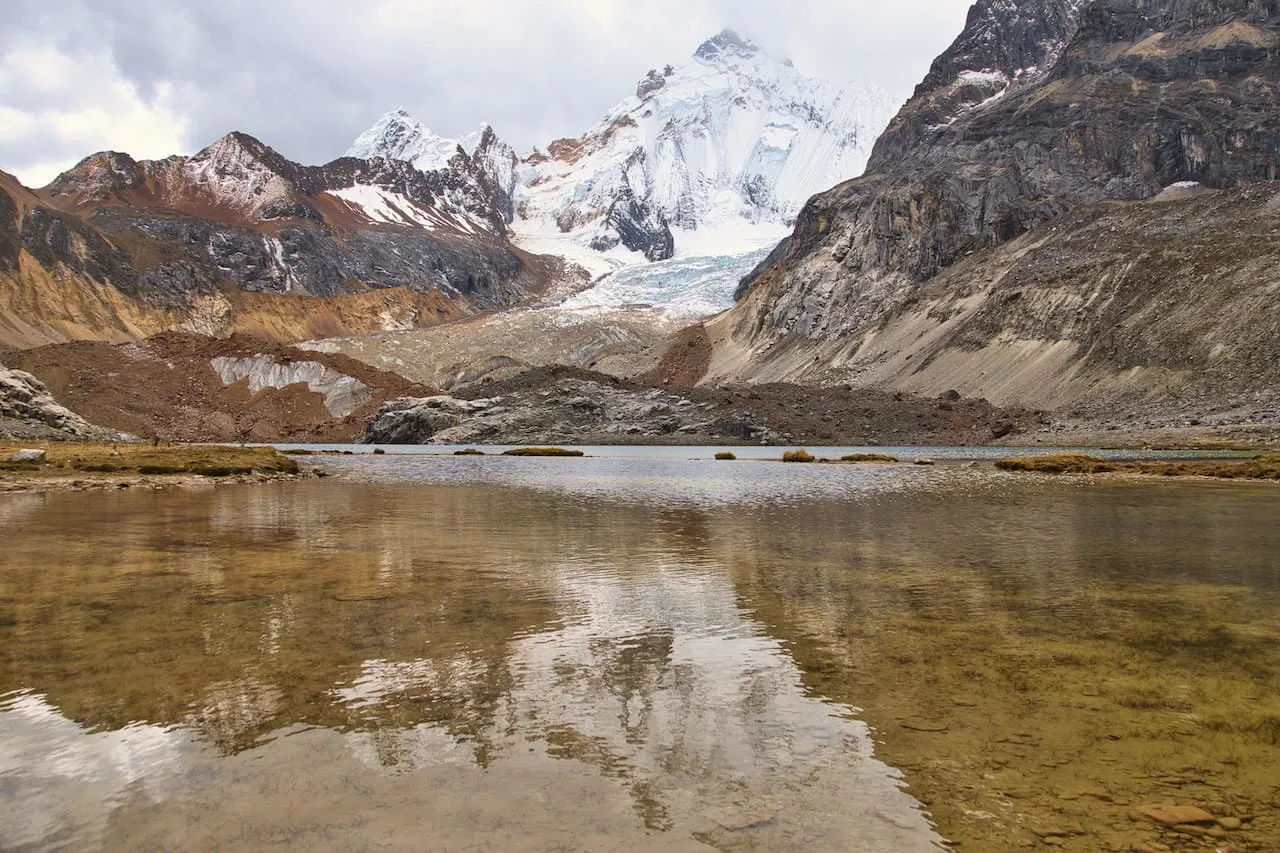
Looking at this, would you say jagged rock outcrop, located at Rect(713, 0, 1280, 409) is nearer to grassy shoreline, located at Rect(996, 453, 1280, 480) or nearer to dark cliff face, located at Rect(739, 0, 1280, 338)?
dark cliff face, located at Rect(739, 0, 1280, 338)

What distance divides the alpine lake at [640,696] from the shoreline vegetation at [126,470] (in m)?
21.8

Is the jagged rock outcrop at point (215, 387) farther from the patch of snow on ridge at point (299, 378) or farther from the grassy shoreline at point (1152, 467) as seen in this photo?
the grassy shoreline at point (1152, 467)

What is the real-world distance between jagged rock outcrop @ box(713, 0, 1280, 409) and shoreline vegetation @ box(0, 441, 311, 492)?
336ft

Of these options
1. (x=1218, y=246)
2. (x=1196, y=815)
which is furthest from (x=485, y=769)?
(x=1218, y=246)

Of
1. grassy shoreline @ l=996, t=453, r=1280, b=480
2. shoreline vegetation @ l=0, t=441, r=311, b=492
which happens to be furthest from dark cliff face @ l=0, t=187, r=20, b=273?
grassy shoreline @ l=996, t=453, r=1280, b=480

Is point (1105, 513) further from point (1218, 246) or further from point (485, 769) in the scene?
point (1218, 246)

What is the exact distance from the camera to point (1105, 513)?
93.5 feet

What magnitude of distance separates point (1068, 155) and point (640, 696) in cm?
17303

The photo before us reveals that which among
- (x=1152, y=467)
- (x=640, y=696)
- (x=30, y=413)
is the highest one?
(x=30, y=413)

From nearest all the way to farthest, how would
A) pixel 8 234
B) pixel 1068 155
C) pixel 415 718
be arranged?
pixel 415 718 < pixel 1068 155 < pixel 8 234

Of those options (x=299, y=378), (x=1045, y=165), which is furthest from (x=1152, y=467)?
(x=299, y=378)

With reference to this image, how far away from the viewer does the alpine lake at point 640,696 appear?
642 cm

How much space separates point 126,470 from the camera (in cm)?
4606

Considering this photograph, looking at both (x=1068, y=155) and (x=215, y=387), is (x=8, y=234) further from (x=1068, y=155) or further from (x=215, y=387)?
(x=1068, y=155)
